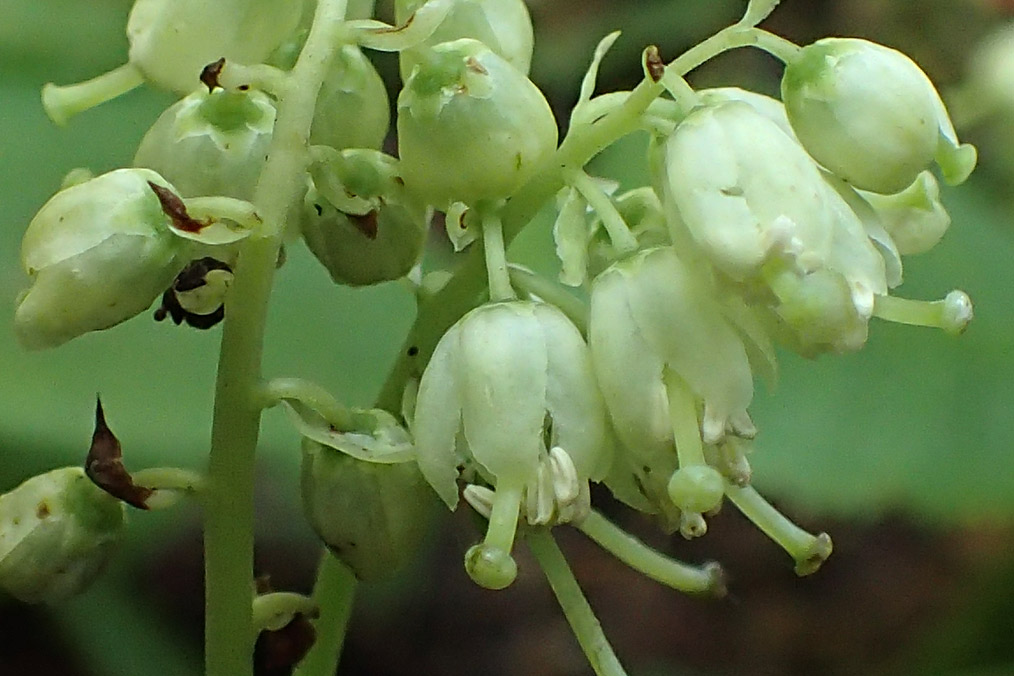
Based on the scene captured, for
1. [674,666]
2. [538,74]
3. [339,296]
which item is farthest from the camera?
[538,74]

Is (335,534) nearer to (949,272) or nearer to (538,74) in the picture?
(949,272)

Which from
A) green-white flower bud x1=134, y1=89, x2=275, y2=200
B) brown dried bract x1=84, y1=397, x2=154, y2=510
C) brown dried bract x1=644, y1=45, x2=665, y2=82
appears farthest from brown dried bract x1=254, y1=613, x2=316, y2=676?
brown dried bract x1=644, y1=45, x2=665, y2=82

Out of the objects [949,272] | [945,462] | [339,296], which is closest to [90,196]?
[339,296]

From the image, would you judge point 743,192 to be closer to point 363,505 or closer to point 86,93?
point 363,505

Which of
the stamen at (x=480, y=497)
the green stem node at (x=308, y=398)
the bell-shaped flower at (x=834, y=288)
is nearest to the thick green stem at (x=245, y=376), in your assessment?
the green stem node at (x=308, y=398)

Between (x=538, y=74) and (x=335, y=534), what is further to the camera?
(x=538, y=74)

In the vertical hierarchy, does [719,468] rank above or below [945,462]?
above

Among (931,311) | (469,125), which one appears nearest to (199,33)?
(469,125)
